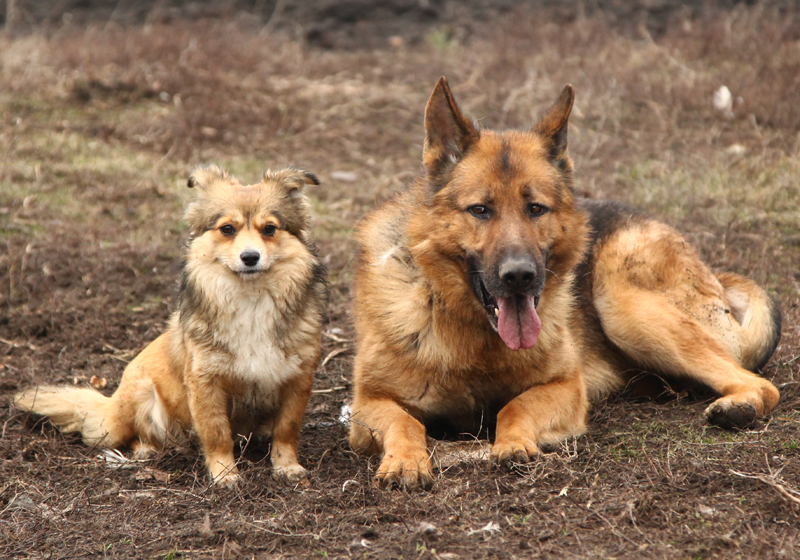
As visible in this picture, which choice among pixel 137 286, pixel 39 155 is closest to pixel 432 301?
pixel 137 286

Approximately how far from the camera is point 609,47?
42.0 feet

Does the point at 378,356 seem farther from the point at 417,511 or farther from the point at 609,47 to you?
the point at 609,47

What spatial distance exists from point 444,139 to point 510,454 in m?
1.77

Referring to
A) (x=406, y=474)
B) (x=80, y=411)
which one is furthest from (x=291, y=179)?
(x=80, y=411)

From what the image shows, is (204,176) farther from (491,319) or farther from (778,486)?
(778,486)

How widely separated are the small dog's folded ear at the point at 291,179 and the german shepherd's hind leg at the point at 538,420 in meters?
1.73

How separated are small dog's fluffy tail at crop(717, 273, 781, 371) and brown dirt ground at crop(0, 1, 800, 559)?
223 millimetres

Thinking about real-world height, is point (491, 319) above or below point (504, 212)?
below

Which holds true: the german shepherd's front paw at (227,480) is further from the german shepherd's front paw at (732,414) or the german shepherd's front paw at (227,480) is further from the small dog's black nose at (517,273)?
the german shepherd's front paw at (732,414)

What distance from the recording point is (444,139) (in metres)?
4.50

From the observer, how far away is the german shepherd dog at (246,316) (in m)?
4.34

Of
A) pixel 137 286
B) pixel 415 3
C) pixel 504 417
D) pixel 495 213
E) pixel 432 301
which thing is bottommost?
pixel 137 286

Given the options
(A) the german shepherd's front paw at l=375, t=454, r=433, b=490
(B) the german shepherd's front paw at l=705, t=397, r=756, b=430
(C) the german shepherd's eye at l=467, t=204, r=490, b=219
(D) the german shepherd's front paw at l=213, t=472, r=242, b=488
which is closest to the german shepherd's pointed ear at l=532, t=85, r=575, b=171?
(C) the german shepherd's eye at l=467, t=204, r=490, b=219

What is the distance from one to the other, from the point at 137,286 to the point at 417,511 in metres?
4.35
